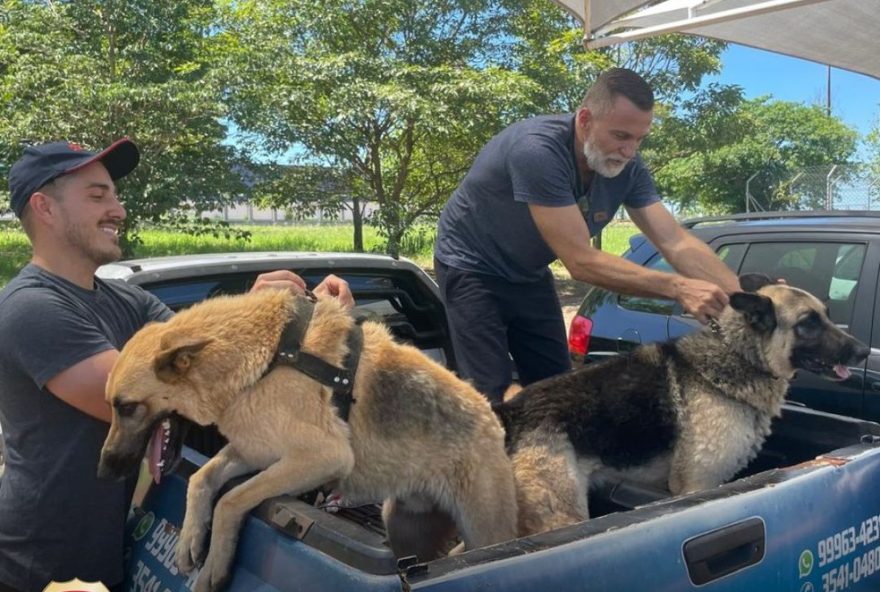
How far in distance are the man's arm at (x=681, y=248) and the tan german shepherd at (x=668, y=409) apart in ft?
1.21

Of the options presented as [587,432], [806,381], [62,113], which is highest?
[62,113]

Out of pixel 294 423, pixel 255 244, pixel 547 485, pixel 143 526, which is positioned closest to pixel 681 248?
pixel 547 485

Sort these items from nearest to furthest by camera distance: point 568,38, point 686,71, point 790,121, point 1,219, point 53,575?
point 53,575 → point 568,38 → point 686,71 → point 1,219 → point 790,121

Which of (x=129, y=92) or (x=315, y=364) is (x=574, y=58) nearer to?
(x=129, y=92)

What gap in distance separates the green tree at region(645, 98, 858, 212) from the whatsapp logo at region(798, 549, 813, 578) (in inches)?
612

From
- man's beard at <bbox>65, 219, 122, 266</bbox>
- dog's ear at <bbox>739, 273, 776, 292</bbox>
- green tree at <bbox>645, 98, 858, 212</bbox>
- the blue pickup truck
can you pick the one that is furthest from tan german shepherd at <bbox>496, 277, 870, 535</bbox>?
green tree at <bbox>645, 98, 858, 212</bbox>

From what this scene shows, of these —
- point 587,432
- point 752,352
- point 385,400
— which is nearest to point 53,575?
point 385,400

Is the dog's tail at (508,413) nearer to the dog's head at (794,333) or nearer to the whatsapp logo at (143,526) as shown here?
the dog's head at (794,333)

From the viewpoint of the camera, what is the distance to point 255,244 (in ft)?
71.2

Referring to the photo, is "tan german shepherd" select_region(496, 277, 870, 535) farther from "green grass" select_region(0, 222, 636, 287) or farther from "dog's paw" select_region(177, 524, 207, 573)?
"green grass" select_region(0, 222, 636, 287)

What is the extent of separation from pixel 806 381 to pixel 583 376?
2072mm

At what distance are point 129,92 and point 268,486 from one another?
12.0m

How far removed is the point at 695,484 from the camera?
266 centimetres

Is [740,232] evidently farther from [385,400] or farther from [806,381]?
[385,400]
